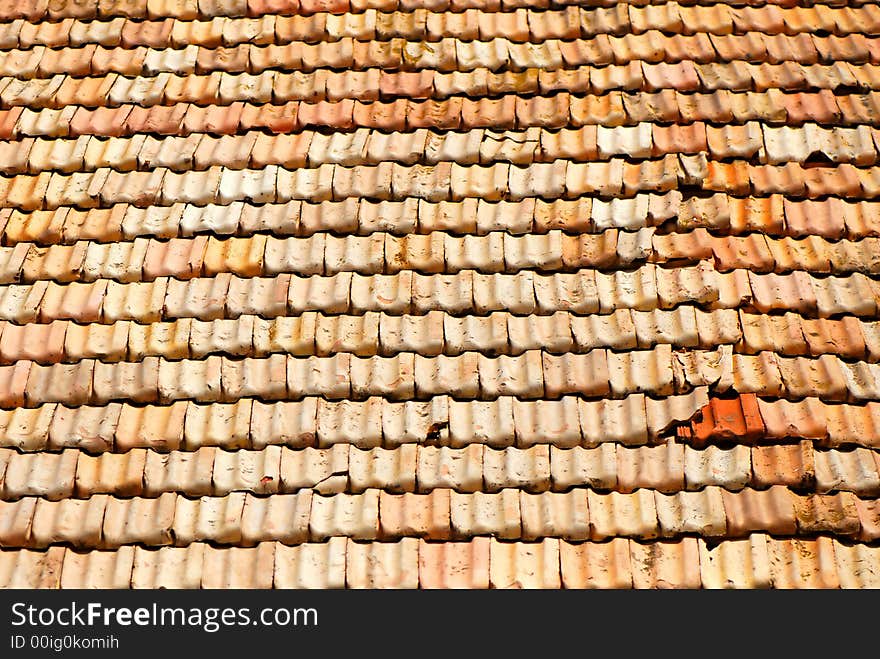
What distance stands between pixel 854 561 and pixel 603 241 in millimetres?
1675

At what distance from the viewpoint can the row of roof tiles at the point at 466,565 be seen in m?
3.80

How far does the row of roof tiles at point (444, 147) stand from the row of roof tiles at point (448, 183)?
0.04 metres

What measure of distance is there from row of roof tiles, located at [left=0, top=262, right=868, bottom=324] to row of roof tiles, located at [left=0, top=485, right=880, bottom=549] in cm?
85

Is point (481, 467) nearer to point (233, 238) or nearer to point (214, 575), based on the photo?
point (214, 575)

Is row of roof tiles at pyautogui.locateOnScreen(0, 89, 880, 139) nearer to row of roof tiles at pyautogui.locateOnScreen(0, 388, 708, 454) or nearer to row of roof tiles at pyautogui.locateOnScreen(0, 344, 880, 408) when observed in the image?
row of roof tiles at pyautogui.locateOnScreen(0, 344, 880, 408)

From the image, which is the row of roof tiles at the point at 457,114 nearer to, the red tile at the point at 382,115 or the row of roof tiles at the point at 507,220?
the red tile at the point at 382,115

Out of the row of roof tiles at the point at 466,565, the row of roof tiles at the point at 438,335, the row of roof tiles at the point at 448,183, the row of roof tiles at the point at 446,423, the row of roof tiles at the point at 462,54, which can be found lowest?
the row of roof tiles at the point at 466,565

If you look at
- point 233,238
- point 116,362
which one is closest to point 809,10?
point 233,238

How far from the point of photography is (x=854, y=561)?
3.80m

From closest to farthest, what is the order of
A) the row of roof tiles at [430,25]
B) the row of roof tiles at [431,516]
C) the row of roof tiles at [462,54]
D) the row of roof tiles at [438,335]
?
the row of roof tiles at [431,516]
the row of roof tiles at [438,335]
the row of roof tiles at [462,54]
the row of roof tiles at [430,25]

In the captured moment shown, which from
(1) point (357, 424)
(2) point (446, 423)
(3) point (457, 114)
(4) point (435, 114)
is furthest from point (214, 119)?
(2) point (446, 423)

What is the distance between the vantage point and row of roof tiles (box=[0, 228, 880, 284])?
4.55 metres

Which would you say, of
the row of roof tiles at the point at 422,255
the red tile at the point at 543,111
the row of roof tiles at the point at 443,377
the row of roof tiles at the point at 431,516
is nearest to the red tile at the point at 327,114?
the row of roof tiles at the point at 422,255

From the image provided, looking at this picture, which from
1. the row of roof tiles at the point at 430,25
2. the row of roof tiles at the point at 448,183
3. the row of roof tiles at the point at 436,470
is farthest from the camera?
the row of roof tiles at the point at 430,25
